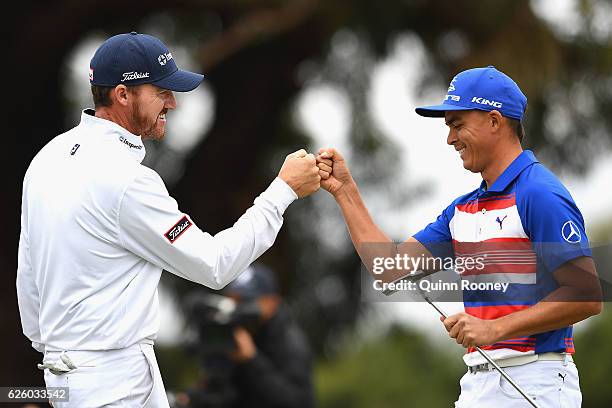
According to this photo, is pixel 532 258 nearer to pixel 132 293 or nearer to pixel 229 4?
pixel 132 293

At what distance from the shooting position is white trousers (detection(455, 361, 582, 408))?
4.50m

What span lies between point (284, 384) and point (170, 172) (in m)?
5.81

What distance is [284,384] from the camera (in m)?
7.49

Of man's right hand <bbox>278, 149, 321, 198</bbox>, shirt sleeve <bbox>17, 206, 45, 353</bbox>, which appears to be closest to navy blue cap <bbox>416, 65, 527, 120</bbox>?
man's right hand <bbox>278, 149, 321, 198</bbox>

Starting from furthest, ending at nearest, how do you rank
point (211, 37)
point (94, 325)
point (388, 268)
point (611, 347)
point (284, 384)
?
point (211, 37) → point (611, 347) → point (284, 384) → point (388, 268) → point (94, 325)

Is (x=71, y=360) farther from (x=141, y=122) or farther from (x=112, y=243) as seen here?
(x=141, y=122)

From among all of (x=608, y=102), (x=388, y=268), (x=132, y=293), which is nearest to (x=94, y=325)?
(x=132, y=293)

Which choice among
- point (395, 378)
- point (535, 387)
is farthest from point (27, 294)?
point (395, 378)

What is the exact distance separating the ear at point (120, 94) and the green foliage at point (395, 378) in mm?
7424

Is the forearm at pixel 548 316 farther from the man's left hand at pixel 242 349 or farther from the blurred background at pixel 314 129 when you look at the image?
the blurred background at pixel 314 129

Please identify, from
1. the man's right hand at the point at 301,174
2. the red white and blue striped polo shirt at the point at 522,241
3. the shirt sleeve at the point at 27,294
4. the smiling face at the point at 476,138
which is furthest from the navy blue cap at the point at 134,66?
the red white and blue striped polo shirt at the point at 522,241

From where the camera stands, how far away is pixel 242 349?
7.44 m

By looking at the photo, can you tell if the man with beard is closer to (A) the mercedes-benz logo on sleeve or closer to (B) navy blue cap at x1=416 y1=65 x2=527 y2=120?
(B) navy blue cap at x1=416 y1=65 x2=527 y2=120

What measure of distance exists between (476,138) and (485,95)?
158 mm
